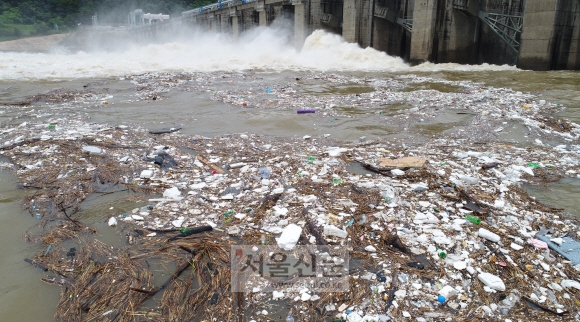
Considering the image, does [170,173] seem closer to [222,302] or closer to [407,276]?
[222,302]

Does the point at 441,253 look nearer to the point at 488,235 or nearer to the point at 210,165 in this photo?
the point at 488,235

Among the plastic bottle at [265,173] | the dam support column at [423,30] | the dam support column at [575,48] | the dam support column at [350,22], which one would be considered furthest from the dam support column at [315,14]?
the plastic bottle at [265,173]

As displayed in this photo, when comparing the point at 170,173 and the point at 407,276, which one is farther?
the point at 170,173

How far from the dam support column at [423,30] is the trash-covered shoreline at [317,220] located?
14.3 metres

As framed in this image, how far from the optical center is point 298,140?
575cm

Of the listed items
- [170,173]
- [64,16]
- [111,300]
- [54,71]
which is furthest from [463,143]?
[64,16]

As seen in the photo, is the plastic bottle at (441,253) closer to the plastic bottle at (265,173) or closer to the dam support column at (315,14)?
the plastic bottle at (265,173)

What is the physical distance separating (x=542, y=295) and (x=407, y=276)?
0.80 meters

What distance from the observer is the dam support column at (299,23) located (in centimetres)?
2653

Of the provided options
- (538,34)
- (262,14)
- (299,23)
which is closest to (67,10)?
(262,14)

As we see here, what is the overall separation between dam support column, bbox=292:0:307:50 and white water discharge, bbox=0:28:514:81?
809 millimetres

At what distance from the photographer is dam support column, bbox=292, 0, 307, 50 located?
87.0 feet

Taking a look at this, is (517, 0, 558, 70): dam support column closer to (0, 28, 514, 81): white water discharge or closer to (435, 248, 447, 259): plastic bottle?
(0, 28, 514, 81): white water discharge

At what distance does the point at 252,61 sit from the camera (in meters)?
23.7
